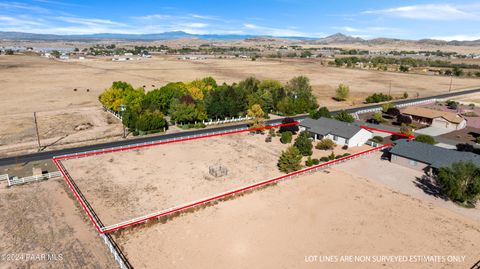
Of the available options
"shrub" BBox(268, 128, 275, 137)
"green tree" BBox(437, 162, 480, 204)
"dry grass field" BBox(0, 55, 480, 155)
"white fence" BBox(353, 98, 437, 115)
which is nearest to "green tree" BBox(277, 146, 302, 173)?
"shrub" BBox(268, 128, 275, 137)

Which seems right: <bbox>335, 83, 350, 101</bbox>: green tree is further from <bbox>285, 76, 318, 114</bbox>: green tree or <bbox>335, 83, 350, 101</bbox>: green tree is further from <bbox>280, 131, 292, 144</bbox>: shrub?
<bbox>280, 131, 292, 144</bbox>: shrub

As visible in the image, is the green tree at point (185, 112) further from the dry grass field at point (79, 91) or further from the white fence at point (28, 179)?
the white fence at point (28, 179)

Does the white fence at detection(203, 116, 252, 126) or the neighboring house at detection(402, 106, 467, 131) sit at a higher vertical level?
the neighboring house at detection(402, 106, 467, 131)

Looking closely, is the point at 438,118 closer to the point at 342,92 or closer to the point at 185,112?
the point at 342,92

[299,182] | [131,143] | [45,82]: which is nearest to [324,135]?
[299,182]

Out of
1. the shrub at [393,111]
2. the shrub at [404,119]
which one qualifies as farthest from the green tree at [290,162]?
the shrub at [393,111]

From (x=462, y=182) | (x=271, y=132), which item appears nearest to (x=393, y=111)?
(x=271, y=132)
